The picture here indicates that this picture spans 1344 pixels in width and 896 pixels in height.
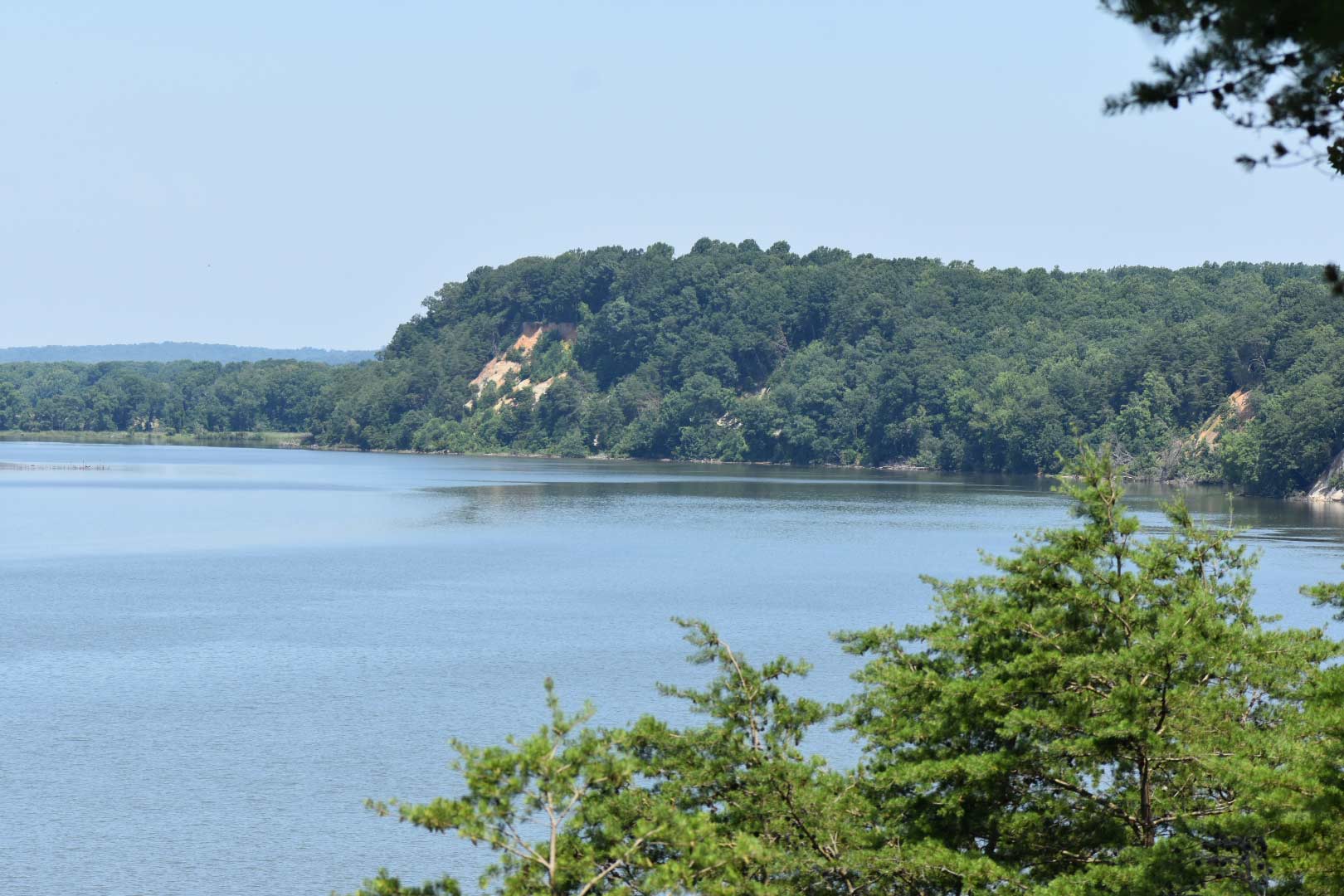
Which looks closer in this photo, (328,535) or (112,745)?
(112,745)

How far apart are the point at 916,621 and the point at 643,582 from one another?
1572 centimetres

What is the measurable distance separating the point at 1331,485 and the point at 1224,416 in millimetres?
23874

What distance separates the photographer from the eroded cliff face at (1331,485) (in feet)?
360

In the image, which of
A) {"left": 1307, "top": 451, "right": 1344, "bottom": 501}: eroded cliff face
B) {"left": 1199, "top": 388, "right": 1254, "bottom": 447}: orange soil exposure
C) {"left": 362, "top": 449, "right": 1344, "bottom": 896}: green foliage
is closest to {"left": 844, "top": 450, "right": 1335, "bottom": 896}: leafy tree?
{"left": 362, "top": 449, "right": 1344, "bottom": 896}: green foliage

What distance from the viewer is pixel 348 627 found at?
168 ft

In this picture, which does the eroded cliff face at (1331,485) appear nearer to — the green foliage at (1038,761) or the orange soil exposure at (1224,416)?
the orange soil exposure at (1224,416)

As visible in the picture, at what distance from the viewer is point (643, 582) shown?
2522 inches

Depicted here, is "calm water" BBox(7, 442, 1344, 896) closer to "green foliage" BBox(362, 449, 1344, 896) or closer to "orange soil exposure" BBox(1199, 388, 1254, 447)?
"green foliage" BBox(362, 449, 1344, 896)

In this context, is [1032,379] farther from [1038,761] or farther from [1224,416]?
[1038,761]

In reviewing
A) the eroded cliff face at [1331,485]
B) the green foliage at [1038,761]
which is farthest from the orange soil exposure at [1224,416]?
the green foliage at [1038,761]

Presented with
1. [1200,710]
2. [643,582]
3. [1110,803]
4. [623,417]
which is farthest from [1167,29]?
[623,417]

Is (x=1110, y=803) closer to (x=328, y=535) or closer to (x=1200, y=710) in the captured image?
(x=1200, y=710)

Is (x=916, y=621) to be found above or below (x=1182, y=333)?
below

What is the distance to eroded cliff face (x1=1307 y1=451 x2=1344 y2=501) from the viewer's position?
110 meters
